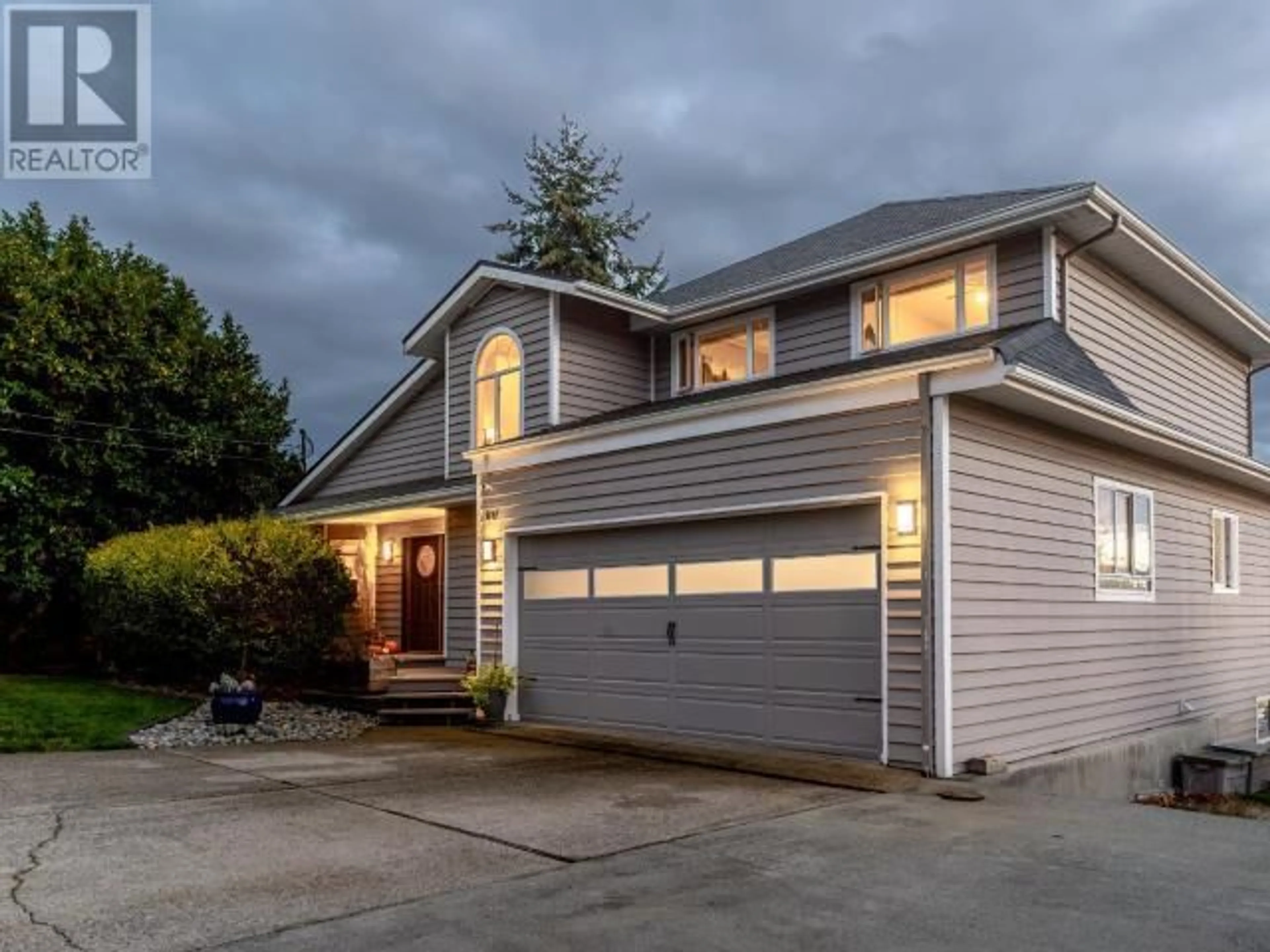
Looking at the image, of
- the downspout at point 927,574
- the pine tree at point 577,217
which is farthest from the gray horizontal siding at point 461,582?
the pine tree at point 577,217

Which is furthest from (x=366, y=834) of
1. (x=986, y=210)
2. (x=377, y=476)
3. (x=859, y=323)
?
(x=377, y=476)

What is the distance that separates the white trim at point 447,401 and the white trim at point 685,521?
3.24 meters

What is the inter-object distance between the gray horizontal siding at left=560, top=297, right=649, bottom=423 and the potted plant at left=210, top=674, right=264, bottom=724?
4.85m

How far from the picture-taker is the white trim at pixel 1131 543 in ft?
32.7

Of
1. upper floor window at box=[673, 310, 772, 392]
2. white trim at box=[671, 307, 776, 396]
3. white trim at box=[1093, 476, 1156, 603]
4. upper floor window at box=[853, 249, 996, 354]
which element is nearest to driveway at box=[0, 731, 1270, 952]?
white trim at box=[1093, 476, 1156, 603]

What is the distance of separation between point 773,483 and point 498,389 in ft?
19.0

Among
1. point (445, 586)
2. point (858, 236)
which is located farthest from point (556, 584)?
point (858, 236)

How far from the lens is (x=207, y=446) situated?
58.1ft

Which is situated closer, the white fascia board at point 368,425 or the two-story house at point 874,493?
the two-story house at point 874,493

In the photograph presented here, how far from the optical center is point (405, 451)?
16328mm

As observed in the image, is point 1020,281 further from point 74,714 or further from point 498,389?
point 74,714

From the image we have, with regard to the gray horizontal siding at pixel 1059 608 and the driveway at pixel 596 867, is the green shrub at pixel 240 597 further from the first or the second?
the gray horizontal siding at pixel 1059 608

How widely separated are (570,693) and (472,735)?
1159 millimetres

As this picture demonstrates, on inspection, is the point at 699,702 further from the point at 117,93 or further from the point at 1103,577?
the point at 117,93
